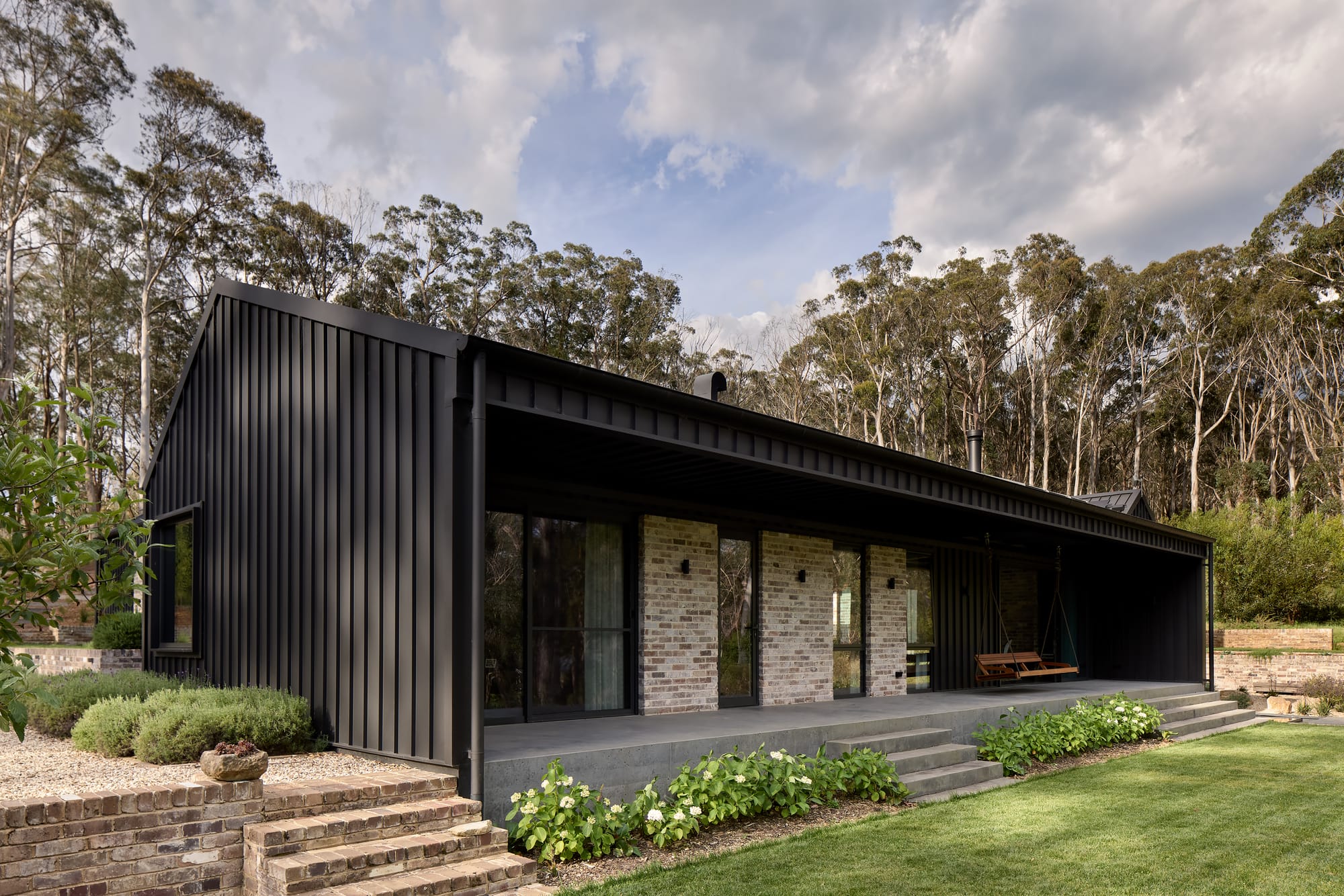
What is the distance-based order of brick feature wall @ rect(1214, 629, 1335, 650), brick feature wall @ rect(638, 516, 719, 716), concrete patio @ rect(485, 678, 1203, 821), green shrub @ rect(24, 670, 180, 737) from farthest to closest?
brick feature wall @ rect(1214, 629, 1335, 650) < brick feature wall @ rect(638, 516, 719, 716) < green shrub @ rect(24, 670, 180, 737) < concrete patio @ rect(485, 678, 1203, 821)

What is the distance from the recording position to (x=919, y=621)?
1266 centimetres

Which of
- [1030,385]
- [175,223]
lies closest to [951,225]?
[1030,385]

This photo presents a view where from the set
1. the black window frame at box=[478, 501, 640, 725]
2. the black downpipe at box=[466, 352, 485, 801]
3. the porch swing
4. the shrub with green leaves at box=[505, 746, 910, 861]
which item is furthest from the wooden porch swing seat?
the black downpipe at box=[466, 352, 485, 801]

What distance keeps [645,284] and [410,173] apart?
752 centimetres

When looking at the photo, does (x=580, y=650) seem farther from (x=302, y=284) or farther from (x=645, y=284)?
(x=645, y=284)

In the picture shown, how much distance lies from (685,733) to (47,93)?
21.7 meters

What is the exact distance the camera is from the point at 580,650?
27.9 ft

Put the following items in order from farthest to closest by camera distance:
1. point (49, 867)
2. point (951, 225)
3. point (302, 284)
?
point (951, 225)
point (302, 284)
point (49, 867)

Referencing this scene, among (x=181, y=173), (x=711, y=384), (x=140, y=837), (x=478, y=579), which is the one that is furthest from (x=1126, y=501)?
(x=181, y=173)

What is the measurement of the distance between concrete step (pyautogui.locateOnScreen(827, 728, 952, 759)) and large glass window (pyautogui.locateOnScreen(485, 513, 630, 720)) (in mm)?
2111

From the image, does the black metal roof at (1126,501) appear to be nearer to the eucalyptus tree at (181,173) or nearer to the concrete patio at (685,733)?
the concrete patio at (685,733)

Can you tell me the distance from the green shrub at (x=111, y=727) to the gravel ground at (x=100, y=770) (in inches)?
3.1

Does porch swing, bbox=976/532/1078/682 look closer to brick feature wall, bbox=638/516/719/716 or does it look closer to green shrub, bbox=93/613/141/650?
brick feature wall, bbox=638/516/719/716

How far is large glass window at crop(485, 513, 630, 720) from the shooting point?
311 inches
